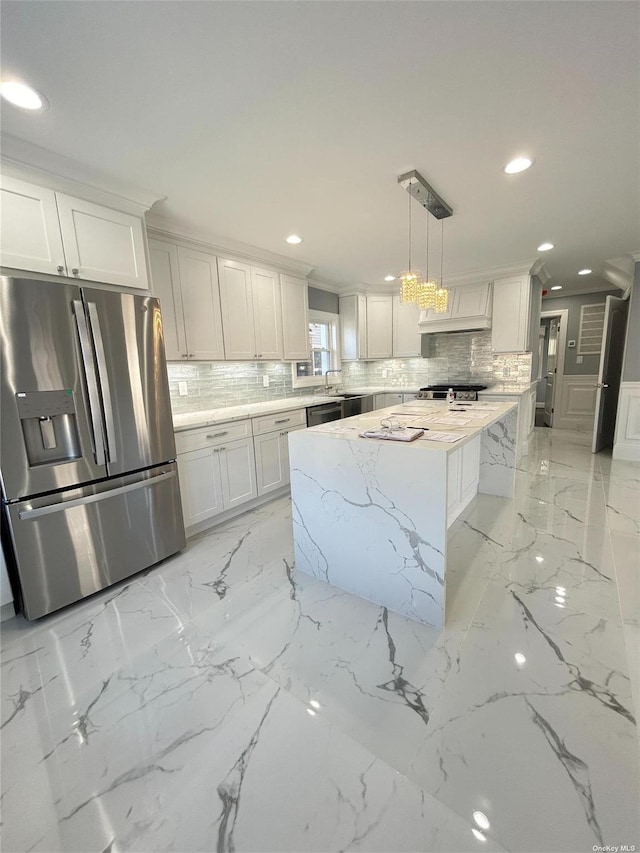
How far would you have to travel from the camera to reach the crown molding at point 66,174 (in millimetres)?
1713

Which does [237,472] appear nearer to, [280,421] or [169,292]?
[280,421]

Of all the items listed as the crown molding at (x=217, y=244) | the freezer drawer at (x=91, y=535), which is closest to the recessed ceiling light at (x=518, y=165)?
the crown molding at (x=217, y=244)

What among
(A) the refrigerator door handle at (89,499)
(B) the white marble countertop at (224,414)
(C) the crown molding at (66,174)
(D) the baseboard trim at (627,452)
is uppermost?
(C) the crown molding at (66,174)

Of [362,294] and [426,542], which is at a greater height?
[362,294]

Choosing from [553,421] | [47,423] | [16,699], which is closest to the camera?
[16,699]

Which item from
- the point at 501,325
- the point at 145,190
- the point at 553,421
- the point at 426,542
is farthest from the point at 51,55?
the point at 553,421

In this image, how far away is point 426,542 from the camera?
1684 millimetres

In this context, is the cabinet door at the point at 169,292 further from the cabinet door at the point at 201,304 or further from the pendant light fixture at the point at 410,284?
the pendant light fixture at the point at 410,284

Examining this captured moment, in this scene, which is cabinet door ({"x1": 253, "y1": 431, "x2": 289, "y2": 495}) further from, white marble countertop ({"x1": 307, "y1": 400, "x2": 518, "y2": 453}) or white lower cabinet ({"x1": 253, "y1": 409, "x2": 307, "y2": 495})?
white marble countertop ({"x1": 307, "y1": 400, "x2": 518, "y2": 453})

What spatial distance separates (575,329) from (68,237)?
7322mm

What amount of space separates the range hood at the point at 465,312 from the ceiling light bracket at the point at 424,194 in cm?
204

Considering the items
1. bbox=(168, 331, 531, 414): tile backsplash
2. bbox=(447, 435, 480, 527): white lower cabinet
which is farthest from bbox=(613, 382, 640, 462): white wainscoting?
bbox=(447, 435, 480, 527): white lower cabinet

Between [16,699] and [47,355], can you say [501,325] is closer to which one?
[47,355]

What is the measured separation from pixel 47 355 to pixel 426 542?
2168 millimetres
